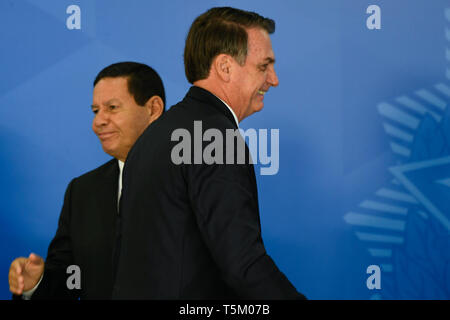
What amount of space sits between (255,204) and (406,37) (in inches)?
78.1

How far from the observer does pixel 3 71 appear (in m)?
2.72

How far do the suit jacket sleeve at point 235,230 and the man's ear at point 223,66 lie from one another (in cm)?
30

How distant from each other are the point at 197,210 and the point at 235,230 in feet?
0.29

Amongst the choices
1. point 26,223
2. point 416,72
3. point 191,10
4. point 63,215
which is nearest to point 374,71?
point 416,72

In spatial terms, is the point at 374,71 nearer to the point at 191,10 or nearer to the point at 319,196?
the point at 319,196

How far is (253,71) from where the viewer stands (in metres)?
1.31

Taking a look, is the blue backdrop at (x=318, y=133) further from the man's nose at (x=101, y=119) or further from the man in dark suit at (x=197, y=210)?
the man in dark suit at (x=197, y=210)

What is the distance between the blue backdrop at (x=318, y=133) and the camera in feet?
8.80

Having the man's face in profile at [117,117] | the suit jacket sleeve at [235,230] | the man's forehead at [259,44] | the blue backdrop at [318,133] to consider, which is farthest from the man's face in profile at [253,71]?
the blue backdrop at [318,133]

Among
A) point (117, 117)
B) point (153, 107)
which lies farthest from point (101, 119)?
point (153, 107)

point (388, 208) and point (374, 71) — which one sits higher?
point (374, 71)

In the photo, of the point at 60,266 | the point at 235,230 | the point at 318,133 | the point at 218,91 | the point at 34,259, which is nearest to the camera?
the point at 235,230

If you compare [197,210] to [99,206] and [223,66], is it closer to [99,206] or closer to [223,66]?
[223,66]

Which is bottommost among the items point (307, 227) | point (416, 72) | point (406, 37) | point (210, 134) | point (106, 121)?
point (307, 227)
